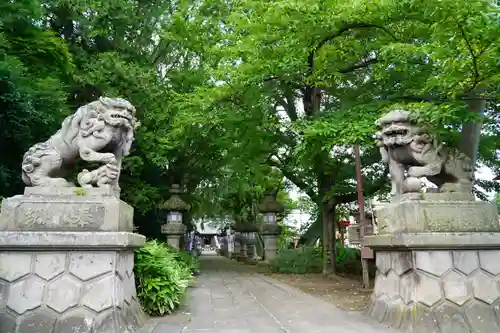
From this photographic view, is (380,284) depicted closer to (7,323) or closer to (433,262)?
(433,262)

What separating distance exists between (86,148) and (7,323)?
2.05 meters

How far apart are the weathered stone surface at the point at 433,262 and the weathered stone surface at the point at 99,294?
3475mm

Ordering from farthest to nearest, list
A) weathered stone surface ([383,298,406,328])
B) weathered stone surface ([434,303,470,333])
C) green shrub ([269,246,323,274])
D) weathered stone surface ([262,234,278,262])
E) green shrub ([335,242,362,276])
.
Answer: weathered stone surface ([262,234,278,262]), green shrub ([269,246,323,274]), green shrub ([335,242,362,276]), weathered stone surface ([383,298,406,328]), weathered stone surface ([434,303,470,333])

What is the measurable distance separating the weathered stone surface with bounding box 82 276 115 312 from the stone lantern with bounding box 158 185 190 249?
34.6ft

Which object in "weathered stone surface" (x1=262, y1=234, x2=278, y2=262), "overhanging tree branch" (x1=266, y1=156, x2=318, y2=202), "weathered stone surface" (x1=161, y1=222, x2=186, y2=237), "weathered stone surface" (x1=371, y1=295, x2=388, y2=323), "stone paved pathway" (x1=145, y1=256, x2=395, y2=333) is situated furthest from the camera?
"weathered stone surface" (x1=262, y1=234, x2=278, y2=262)

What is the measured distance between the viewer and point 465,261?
4906 millimetres

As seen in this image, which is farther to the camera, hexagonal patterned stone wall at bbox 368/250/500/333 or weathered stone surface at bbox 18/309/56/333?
hexagonal patterned stone wall at bbox 368/250/500/333

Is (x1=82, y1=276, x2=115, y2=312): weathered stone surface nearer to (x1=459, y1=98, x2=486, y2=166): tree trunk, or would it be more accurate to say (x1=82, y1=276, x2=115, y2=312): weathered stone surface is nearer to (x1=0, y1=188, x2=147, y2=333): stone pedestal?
(x1=0, y1=188, x2=147, y2=333): stone pedestal

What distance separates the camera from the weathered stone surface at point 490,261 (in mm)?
4938

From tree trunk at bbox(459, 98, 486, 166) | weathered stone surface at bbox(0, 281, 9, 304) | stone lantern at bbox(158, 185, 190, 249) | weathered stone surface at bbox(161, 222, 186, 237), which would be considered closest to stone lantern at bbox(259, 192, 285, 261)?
stone lantern at bbox(158, 185, 190, 249)

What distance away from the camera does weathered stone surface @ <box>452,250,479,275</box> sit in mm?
4879

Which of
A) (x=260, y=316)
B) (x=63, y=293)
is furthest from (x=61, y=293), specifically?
(x=260, y=316)

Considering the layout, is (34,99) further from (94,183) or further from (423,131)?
(423,131)

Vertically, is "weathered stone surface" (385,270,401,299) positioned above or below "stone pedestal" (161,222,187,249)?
below
